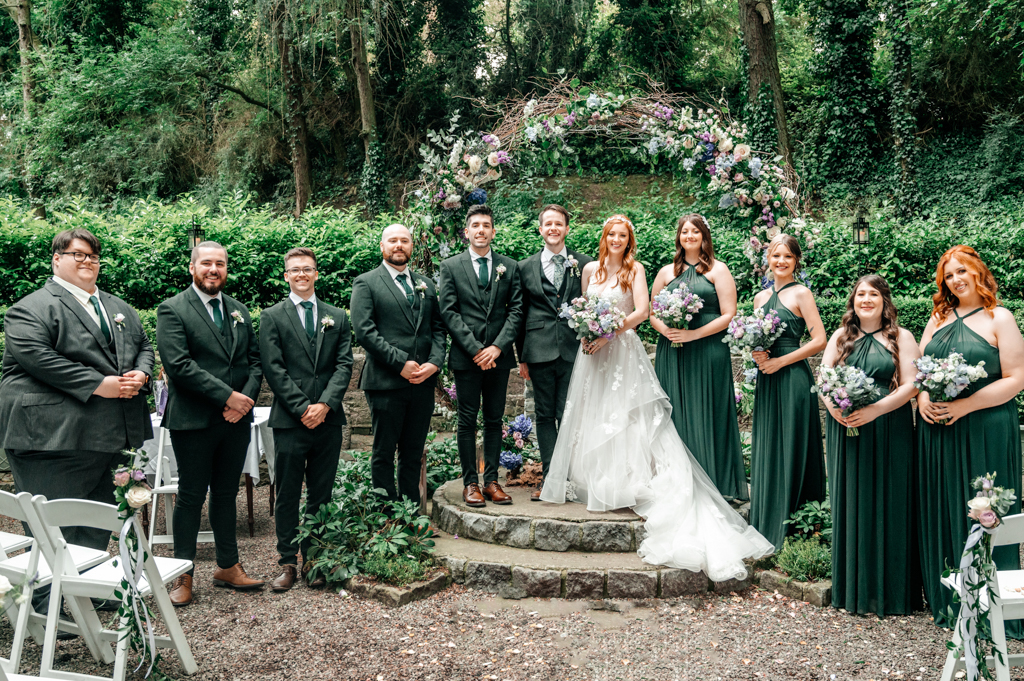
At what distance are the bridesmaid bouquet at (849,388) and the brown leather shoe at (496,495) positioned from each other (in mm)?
2319

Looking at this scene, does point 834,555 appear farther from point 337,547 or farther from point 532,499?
point 337,547

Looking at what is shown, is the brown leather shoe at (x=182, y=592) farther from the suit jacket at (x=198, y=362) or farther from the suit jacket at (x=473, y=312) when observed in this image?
the suit jacket at (x=473, y=312)

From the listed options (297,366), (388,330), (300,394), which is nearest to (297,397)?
(300,394)

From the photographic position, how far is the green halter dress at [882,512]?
4309 millimetres

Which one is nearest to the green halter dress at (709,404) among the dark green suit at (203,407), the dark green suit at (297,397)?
the dark green suit at (297,397)

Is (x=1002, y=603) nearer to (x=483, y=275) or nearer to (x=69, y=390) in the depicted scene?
(x=483, y=275)

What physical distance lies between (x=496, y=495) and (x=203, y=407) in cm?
211

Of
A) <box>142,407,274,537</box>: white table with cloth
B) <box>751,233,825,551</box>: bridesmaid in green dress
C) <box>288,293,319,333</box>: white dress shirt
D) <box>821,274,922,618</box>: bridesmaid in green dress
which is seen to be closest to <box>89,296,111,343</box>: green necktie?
<box>288,293,319,333</box>: white dress shirt

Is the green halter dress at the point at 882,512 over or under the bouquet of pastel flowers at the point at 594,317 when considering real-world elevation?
under

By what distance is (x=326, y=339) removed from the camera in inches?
196

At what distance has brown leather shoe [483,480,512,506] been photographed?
213 inches

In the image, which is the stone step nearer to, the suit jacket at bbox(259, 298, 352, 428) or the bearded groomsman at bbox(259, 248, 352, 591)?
the bearded groomsman at bbox(259, 248, 352, 591)

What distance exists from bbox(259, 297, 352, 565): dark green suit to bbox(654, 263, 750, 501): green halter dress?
2.52 meters

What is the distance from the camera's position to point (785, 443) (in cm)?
504
